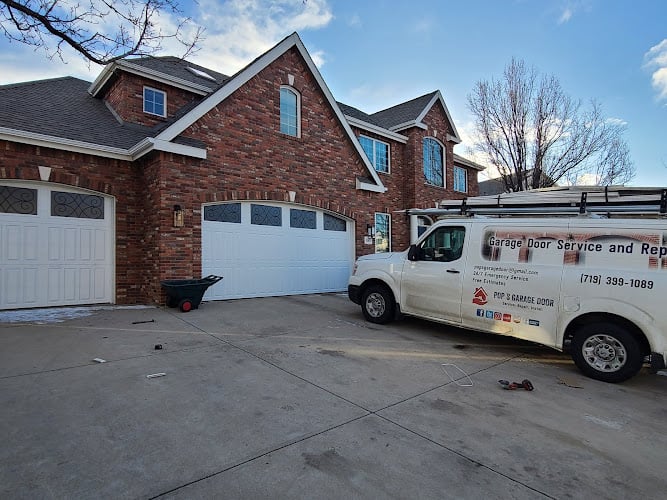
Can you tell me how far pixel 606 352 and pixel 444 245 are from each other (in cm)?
272

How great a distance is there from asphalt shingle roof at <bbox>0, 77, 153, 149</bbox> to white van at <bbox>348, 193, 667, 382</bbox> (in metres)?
8.18

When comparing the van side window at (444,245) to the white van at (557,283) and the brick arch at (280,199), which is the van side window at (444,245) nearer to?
the white van at (557,283)

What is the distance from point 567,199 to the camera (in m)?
5.71

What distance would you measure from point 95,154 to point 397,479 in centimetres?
961

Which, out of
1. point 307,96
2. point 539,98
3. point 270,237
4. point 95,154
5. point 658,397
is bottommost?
point 658,397

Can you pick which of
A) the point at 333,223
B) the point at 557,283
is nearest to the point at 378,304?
the point at 557,283

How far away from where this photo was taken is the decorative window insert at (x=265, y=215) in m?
10.4

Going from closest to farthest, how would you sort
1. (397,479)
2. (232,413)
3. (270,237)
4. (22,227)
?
(397,479) < (232,413) < (22,227) < (270,237)

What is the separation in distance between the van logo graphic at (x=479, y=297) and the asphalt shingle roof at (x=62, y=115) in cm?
882

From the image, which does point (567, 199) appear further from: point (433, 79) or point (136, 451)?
point (433, 79)

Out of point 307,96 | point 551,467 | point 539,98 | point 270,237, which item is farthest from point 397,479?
point 539,98

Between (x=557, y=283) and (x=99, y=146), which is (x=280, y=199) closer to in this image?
(x=99, y=146)

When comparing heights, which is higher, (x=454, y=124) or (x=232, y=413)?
(x=454, y=124)

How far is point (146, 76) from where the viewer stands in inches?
436
